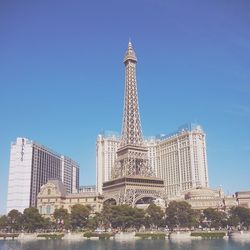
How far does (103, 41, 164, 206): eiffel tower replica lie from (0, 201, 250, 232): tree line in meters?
15.7

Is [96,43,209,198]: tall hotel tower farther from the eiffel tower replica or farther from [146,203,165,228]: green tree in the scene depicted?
[146,203,165,228]: green tree

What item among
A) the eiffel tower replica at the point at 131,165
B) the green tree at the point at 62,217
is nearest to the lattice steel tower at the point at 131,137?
the eiffel tower replica at the point at 131,165

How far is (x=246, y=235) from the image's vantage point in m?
92.2

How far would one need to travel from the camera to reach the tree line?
367 feet

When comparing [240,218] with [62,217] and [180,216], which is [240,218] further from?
[62,217]

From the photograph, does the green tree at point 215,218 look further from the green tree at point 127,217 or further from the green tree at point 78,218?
the green tree at point 78,218

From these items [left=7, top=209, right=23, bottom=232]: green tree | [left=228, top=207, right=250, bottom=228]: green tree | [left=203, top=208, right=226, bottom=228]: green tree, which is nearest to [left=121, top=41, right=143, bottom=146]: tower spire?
[left=203, top=208, right=226, bottom=228]: green tree

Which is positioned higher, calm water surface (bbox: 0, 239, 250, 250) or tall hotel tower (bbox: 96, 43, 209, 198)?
tall hotel tower (bbox: 96, 43, 209, 198)

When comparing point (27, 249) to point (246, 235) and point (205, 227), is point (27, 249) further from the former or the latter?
point (205, 227)

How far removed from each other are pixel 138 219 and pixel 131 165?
35.9 meters

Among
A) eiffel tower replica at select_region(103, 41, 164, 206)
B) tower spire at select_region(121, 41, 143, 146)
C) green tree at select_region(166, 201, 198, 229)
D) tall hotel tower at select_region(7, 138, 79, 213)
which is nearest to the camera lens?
green tree at select_region(166, 201, 198, 229)

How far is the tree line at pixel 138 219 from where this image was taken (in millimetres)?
111750

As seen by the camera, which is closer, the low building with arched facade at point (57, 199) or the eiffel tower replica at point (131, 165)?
the eiffel tower replica at point (131, 165)

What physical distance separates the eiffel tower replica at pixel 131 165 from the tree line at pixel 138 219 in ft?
51.4
